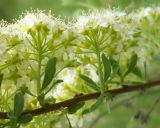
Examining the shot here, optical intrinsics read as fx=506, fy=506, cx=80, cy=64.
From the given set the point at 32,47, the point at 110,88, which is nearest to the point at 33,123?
the point at 32,47

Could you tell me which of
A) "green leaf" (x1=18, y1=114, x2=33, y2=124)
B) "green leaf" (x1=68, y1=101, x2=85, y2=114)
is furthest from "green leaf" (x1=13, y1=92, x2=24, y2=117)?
"green leaf" (x1=68, y1=101, x2=85, y2=114)

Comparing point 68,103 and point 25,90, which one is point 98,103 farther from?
point 25,90

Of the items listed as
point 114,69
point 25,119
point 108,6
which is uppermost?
point 108,6

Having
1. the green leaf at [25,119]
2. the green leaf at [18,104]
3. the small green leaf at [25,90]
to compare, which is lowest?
the green leaf at [25,119]

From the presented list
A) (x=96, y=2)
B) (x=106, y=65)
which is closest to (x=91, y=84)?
(x=106, y=65)

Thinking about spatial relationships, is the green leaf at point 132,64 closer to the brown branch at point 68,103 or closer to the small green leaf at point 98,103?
the brown branch at point 68,103

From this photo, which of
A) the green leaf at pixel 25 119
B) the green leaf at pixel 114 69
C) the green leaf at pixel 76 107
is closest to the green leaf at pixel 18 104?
the green leaf at pixel 25 119

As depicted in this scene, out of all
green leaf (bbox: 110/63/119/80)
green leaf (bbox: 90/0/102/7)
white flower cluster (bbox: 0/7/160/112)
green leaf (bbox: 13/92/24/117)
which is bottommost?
green leaf (bbox: 13/92/24/117)

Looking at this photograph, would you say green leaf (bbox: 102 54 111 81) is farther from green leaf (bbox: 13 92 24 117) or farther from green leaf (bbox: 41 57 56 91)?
green leaf (bbox: 13 92 24 117)
